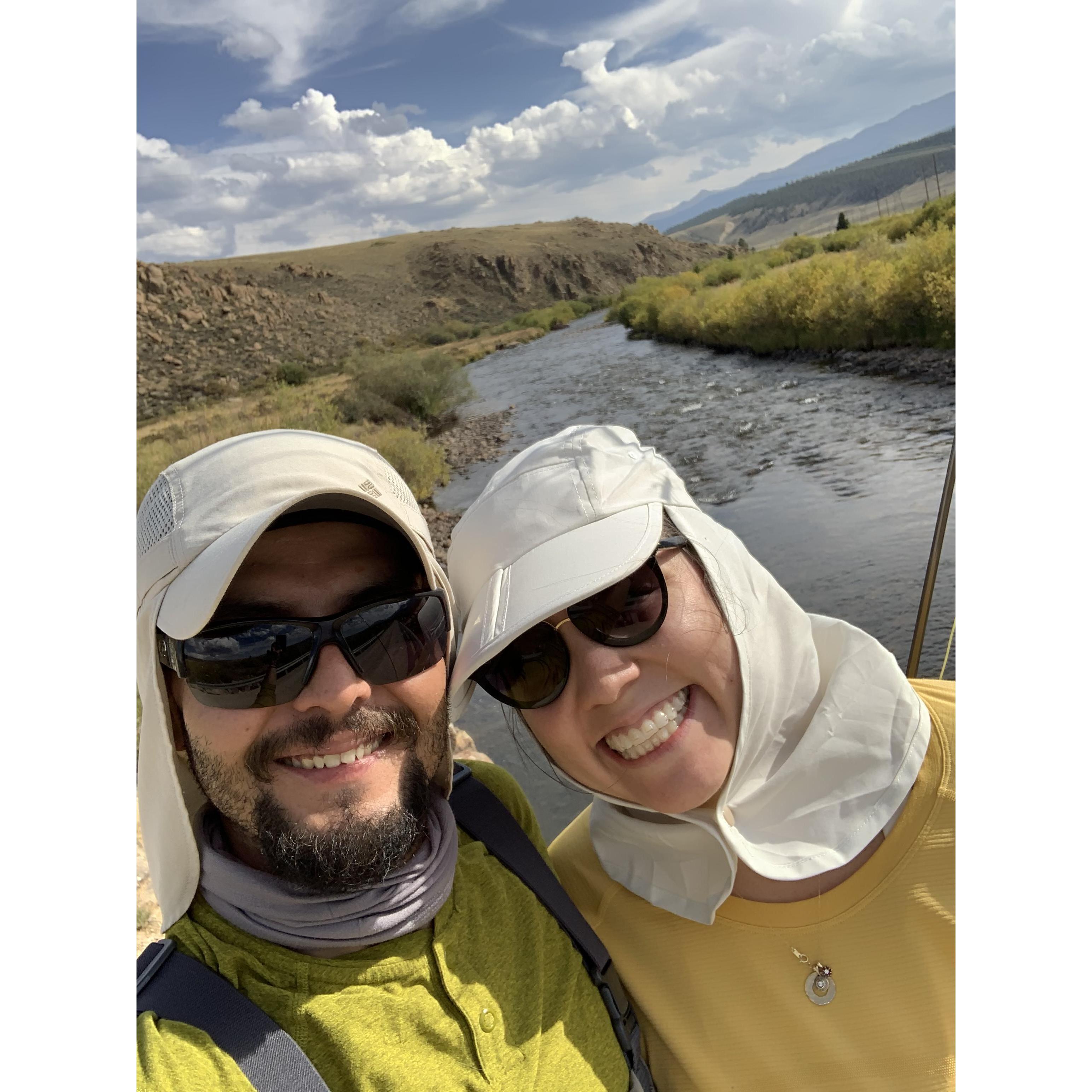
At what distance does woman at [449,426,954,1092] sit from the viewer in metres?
1.24

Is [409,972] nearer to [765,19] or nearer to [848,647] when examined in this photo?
[848,647]

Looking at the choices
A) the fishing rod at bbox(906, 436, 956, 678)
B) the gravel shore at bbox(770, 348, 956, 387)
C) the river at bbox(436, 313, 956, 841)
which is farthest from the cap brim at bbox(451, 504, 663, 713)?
the gravel shore at bbox(770, 348, 956, 387)

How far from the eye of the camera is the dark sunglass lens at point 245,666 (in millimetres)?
1282

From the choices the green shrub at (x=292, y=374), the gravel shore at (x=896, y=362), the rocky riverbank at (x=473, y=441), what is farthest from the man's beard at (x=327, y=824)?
the green shrub at (x=292, y=374)

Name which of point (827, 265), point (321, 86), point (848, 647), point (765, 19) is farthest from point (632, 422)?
point (848, 647)

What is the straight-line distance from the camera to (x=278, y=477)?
1375 millimetres

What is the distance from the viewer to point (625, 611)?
49.6 inches

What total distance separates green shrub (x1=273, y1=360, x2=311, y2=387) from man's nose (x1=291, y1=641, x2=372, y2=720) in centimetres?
1937

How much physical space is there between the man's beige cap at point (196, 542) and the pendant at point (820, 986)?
727mm

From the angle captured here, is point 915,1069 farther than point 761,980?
No

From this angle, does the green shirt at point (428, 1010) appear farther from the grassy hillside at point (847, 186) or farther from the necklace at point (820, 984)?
the grassy hillside at point (847, 186)

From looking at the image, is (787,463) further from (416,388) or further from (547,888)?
(547,888)

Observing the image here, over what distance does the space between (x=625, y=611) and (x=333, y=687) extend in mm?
511
